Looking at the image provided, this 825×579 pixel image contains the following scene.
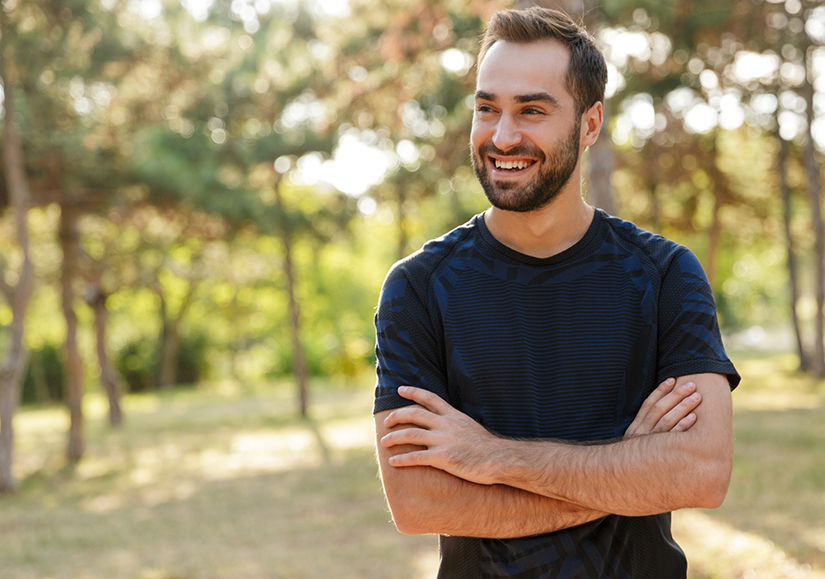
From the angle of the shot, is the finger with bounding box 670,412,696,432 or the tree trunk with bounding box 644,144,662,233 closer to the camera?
the finger with bounding box 670,412,696,432

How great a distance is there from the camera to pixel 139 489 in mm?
11055

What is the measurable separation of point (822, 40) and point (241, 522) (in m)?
15.7

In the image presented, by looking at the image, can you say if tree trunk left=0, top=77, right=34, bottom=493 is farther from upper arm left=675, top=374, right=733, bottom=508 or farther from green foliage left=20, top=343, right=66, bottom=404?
green foliage left=20, top=343, right=66, bottom=404

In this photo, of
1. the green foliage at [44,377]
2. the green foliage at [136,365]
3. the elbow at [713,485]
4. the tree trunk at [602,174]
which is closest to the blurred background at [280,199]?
the tree trunk at [602,174]

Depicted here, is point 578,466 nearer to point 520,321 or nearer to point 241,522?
point 520,321

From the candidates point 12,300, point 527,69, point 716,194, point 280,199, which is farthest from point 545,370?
point 716,194

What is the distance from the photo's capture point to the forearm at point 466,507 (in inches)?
78.7

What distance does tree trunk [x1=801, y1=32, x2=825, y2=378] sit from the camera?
653 inches

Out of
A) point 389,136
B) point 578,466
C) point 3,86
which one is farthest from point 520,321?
point 389,136

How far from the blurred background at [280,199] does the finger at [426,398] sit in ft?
15.5

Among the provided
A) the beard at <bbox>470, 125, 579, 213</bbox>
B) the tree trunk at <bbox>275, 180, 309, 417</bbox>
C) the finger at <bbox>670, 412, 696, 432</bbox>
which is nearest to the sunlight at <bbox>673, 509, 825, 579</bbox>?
the finger at <bbox>670, 412, 696, 432</bbox>

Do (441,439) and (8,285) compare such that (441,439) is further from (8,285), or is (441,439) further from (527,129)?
(8,285)

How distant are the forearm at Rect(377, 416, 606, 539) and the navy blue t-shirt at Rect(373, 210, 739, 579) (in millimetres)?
56

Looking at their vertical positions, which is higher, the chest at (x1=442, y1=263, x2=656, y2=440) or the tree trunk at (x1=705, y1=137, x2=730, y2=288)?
the tree trunk at (x1=705, y1=137, x2=730, y2=288)
